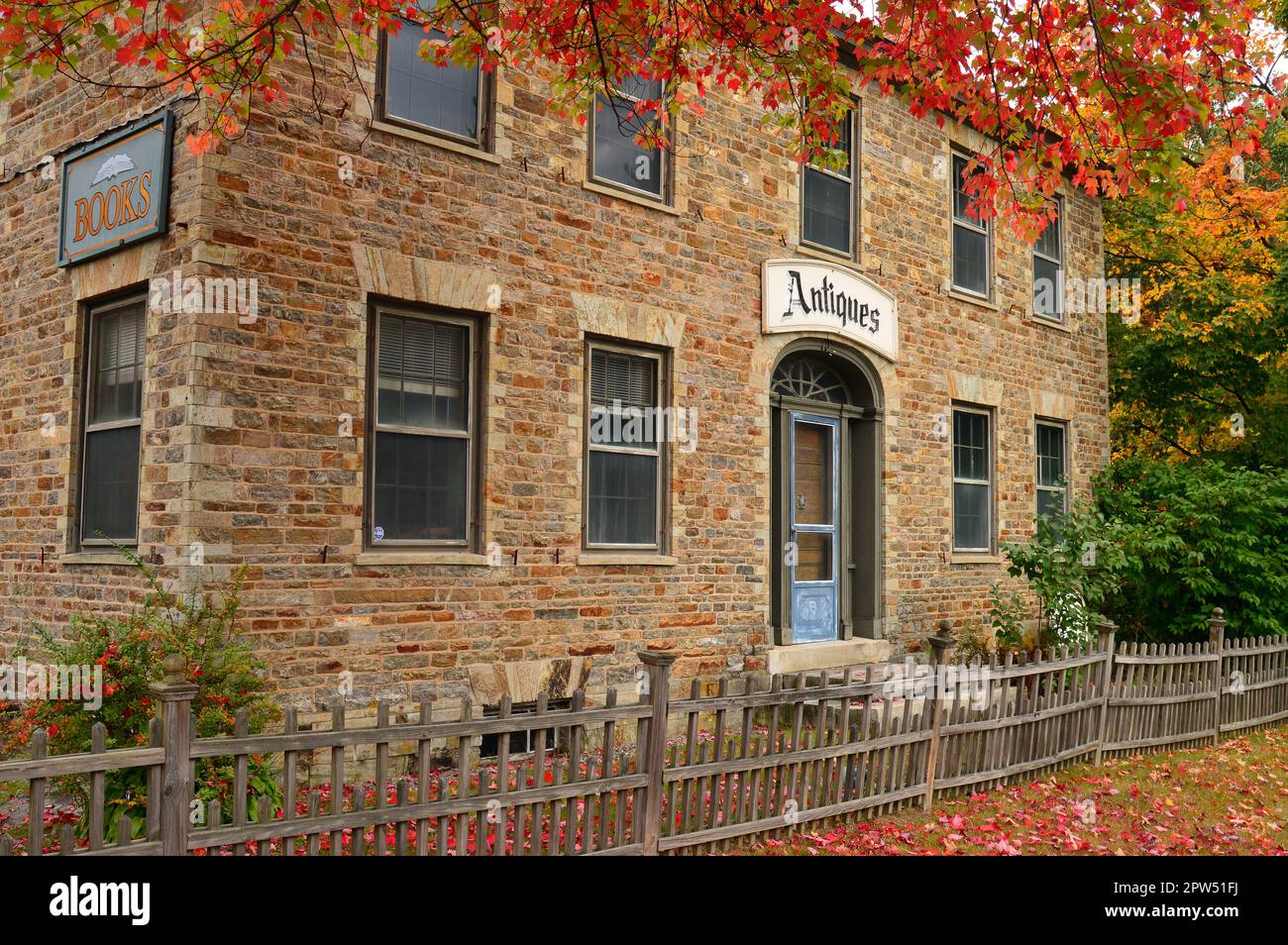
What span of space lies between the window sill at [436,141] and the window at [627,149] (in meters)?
1.17

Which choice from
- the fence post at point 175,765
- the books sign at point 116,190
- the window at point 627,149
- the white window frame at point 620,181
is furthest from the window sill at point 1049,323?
the fence post at point 175,765

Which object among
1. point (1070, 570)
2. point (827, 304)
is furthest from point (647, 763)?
point (1070, 570)

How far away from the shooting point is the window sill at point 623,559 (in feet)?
30.8

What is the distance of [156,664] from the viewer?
662 centimetres

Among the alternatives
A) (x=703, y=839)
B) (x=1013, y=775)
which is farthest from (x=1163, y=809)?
(x=703, y=839)

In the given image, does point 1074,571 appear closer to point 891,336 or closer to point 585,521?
point 891,336

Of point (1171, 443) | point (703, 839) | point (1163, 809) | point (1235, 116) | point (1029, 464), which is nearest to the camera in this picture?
point (703, 839)

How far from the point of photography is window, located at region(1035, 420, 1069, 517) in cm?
1495

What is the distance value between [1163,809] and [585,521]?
4.94m

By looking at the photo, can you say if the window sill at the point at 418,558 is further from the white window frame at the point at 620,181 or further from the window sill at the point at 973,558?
the window sill at the point at 973,558

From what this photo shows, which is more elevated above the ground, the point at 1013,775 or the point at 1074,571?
the point at 1074,571

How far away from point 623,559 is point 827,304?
3.79m

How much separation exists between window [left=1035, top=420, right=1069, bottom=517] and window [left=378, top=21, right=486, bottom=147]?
30.5ft

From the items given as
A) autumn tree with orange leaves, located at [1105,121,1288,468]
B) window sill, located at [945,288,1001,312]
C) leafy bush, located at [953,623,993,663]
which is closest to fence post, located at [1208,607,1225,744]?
leafy bush, located at [953,623,993,663]
